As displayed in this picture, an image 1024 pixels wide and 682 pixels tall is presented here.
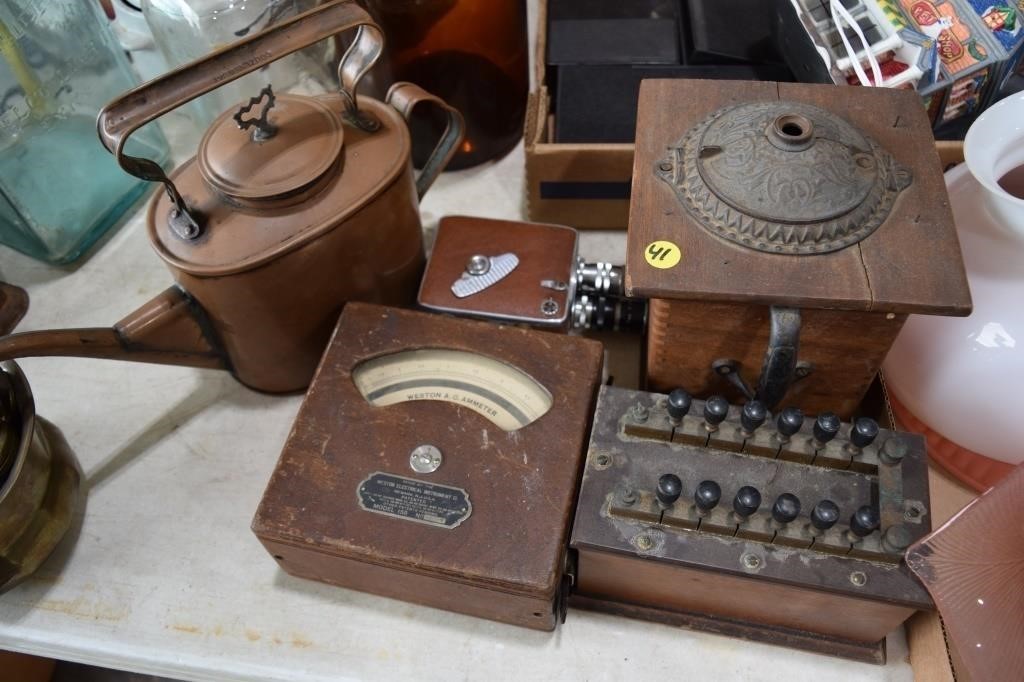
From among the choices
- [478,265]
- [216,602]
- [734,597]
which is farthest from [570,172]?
[216,602]

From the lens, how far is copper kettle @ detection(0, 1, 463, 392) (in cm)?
79

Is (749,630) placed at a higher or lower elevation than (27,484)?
lower

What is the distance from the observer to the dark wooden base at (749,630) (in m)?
0.83

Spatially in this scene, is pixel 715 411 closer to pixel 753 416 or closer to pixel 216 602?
pixel 753 416

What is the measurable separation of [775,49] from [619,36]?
24 centimetres

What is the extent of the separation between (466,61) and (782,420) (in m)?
0.72

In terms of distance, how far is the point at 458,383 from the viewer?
88 centimetres

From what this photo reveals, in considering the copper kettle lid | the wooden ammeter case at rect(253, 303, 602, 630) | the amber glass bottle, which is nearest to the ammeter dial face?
the wooden ammeter case at rect(253, 303, 602, 630)

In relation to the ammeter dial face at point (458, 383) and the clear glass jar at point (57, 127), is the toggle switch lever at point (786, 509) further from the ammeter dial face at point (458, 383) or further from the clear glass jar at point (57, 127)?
the clear glass jar at point (57, 127)

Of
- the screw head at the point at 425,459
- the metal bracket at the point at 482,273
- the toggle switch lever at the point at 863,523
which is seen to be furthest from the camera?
the metal bracket at the point at 482,273

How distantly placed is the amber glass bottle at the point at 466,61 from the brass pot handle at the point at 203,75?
27 cm

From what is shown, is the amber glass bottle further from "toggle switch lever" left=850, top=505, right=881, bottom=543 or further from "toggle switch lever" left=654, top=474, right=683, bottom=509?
"toggle switch lever" left=850, top=505, right=881, bottom=543

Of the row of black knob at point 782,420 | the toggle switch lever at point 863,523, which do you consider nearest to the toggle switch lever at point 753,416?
the row of black knob at point 782,420

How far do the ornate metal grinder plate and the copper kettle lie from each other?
333mm
